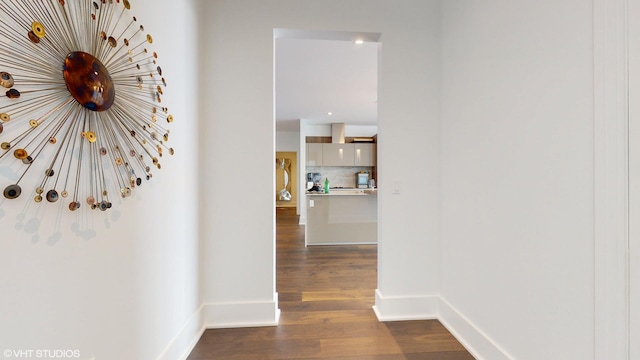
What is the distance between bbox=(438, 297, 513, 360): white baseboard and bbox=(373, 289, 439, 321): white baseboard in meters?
0.07

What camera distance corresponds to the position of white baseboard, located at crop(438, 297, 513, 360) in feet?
4.83

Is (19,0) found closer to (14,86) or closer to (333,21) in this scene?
(14,86)

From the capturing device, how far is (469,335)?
1.66 metres

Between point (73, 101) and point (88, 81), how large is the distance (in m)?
0.09

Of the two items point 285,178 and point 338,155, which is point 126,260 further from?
point 285,178

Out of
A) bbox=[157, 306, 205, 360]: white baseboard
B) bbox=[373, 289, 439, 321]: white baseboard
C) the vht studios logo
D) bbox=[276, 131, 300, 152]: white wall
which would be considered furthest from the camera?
bbox=[276, 131, 300, 152]: white wall

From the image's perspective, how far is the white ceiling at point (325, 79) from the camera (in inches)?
111

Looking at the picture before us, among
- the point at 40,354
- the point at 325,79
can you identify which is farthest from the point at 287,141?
the point at 40,354

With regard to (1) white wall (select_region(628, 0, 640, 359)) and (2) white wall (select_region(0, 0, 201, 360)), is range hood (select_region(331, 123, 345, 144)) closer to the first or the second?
(2) white wall (select_region(0, 0, 201, 360))

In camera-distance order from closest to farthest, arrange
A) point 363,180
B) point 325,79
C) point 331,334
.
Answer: point 331,334
point 325,79
point 363,180

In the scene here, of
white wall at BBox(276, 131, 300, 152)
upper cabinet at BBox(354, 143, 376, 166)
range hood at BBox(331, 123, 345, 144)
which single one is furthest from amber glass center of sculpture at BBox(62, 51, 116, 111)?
white wall at BBox(276, 131, 300, 152)

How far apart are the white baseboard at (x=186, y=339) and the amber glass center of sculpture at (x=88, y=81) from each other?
1332 mm

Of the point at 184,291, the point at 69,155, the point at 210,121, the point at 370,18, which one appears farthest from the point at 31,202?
the point at 370,18

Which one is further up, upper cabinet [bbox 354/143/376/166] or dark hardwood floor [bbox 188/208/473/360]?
upper cabinet [bbox 354/143/376/166]
